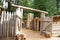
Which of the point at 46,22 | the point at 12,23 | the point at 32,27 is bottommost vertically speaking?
the point at 32,27

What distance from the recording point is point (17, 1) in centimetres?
2603

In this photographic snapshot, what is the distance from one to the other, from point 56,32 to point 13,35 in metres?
9.11

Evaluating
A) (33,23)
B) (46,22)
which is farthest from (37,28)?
(46,22)

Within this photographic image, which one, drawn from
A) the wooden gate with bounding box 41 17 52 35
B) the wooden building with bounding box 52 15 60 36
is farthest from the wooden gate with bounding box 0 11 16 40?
the wooden building with bounding box 52 15 60 36

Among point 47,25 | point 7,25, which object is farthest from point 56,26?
point 7,25

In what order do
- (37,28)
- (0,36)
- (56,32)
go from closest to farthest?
1. (0,36)
2. (56,32)
3. (37,28)

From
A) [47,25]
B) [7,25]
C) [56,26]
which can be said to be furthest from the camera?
[56,26]

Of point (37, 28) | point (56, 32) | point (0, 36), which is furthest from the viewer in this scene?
point (37, 28)

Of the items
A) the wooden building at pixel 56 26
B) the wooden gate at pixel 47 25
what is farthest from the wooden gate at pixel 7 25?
the wooden building at pixel 56 26

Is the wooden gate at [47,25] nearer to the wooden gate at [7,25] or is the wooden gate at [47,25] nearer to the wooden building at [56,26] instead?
the wooden building at [56,26]

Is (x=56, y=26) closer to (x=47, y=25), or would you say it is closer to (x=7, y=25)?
(x=47, y=25)

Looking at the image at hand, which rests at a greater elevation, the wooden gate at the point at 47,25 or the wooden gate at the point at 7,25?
the wooden gate at the point at 7,25

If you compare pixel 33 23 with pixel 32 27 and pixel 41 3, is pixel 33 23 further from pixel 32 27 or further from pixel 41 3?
pixel 41 3

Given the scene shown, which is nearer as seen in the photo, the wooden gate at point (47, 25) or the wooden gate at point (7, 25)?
the wooden gate at point (7, 25)
